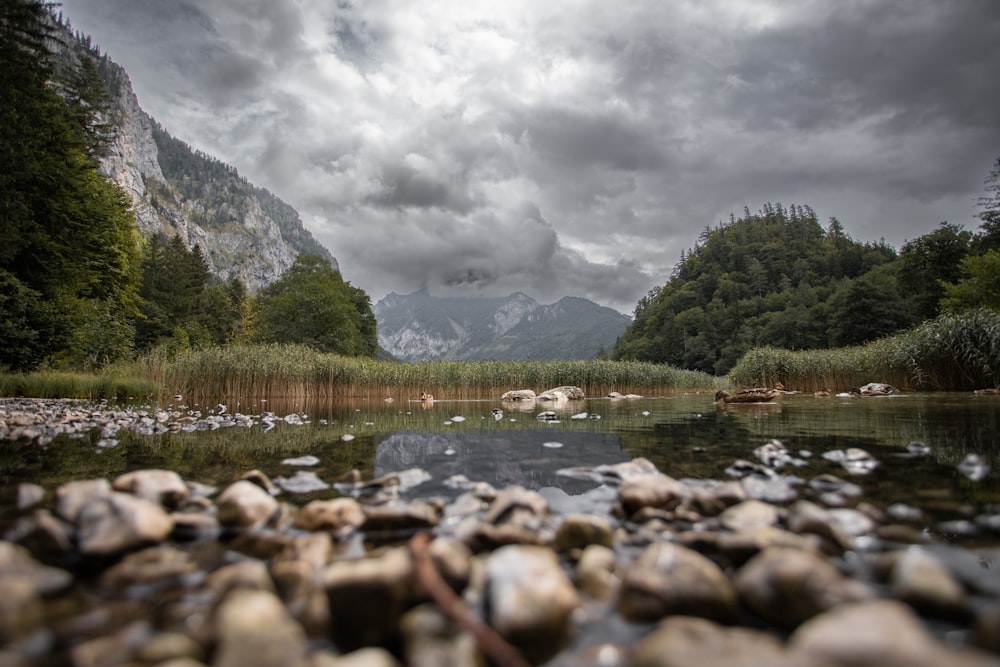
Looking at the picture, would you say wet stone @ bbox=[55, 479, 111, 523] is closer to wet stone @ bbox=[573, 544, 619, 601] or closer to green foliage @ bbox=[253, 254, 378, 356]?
wet stone @ bbox=[573, 544, 619, 601]

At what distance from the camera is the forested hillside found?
5238 centimetres

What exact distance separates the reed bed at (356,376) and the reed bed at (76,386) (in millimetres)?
2419

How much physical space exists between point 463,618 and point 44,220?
28190mm

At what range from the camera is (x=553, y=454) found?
5523mm

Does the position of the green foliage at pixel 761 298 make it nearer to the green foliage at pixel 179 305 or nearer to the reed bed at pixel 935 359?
the reed bed at pixel 935 359

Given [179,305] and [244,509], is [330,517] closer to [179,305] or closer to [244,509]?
[244,509]

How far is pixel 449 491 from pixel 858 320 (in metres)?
70.3

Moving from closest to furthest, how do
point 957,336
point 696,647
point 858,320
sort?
point 696,647 < point 957,336 < point 858,320

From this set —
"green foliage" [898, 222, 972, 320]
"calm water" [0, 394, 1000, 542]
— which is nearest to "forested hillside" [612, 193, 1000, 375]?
"green foliage" [898, 222, 972, 320]

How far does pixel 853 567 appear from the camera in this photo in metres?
1.87

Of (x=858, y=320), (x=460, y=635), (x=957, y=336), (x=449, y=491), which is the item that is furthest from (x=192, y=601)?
(x=858, y=320)

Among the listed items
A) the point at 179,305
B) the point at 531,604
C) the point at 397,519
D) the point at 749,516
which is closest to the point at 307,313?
the point at 179,305

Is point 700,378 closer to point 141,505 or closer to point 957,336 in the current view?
point 957,336

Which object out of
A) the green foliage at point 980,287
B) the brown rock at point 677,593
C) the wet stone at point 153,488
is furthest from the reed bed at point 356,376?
the green foliage at point 980,287
